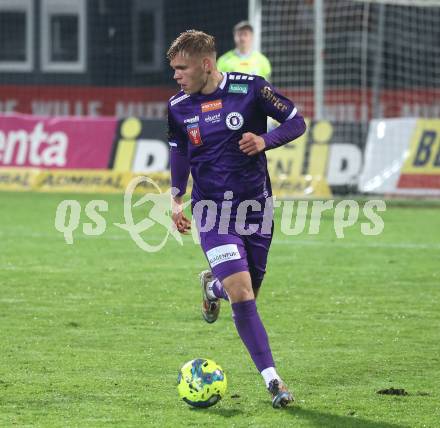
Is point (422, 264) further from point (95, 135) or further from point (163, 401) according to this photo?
point (95, 135)

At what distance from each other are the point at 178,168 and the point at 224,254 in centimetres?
75

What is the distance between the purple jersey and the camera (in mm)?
6293

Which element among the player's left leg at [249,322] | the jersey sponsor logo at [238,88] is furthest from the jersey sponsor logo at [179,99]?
the player's left leg at [249,322]

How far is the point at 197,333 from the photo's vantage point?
786cm

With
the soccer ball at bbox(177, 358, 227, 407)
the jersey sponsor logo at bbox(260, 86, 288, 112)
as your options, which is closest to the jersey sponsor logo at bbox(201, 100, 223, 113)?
the jersey sponsor logo at bbox(260, 86, 288, 112)

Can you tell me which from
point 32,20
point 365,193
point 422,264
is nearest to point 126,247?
point 422,264

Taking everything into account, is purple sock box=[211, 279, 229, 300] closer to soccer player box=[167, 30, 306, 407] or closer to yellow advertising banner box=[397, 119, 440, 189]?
soccer player box=[167, 30, 306, 407]

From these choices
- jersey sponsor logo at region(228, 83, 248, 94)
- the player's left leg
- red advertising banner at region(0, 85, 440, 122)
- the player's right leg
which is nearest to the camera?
the player's left leg

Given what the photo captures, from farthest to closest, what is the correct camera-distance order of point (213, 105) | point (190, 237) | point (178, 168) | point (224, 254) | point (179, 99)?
point (190, 237), point (178, 168), point (179, 99), point (213, 105), point (224, 254)

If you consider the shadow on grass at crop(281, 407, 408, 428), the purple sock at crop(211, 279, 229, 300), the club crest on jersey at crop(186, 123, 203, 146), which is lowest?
the shadow on grass at crop(281, 407, 408, 428)

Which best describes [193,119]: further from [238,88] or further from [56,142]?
[56,142]

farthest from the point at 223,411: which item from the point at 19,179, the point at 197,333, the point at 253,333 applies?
the point at 19,179

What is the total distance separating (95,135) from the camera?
61.7 ft

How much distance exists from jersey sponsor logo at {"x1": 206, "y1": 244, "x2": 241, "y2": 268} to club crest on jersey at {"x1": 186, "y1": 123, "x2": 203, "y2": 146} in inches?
23.1
